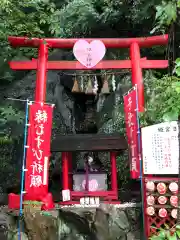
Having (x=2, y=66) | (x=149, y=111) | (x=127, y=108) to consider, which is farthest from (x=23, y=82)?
(x=149, y=111)

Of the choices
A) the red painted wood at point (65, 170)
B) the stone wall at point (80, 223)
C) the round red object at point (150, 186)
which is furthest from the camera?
the red painted wood at point (65, 170)

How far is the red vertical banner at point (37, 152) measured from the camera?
7973 mm

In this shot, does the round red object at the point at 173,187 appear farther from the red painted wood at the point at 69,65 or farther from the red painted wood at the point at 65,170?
the red painted wood at the point at 69,65

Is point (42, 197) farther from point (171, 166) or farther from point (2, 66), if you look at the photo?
point (2, 66)

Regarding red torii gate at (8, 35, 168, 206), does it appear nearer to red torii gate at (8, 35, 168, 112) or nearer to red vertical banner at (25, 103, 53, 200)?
red torii gate at (8, 35, 168, 112)

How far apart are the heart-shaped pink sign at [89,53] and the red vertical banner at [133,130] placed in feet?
4.49

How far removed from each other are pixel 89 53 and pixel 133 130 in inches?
98.1

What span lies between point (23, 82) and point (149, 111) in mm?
8532

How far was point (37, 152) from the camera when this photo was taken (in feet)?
26.6

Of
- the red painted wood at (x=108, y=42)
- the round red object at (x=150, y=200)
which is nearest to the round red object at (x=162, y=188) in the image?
the round red object at (x=150, y=200)

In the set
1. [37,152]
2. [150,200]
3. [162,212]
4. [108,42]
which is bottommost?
[162,212]

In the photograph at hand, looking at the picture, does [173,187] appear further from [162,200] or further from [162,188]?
[162,200]

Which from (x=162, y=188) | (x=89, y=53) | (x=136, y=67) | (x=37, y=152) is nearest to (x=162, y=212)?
(x=162, y=188)

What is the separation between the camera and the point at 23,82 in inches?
593
